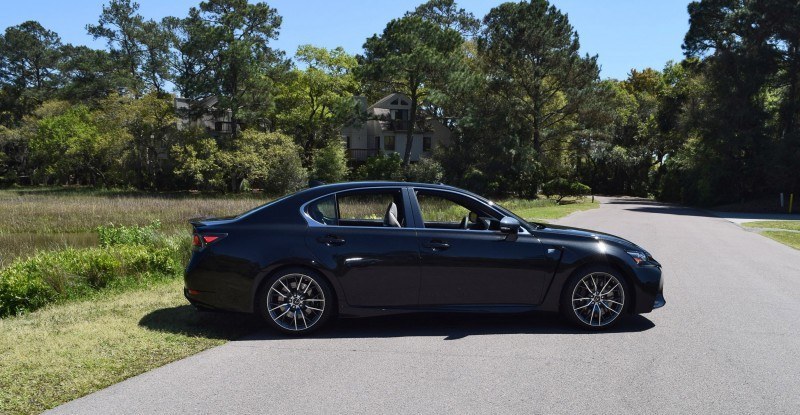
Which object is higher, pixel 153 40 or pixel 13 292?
pixel 153 40

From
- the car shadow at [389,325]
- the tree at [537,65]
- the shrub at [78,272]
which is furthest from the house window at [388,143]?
the car shadow at [389,325]

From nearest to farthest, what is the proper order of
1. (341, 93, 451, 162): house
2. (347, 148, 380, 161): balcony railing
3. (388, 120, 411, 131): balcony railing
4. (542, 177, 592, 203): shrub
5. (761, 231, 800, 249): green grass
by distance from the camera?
(761, 231, 800, 249): green grass
(542, 177, 592, 203): shrub
(341, 93, 451, 162): house
(388, 120, 411, 131): balcony railing
(347, 148, 380, 161): balcony railing

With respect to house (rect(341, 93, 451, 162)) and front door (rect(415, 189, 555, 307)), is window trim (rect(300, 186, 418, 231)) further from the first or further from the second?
house (rect(341, 93, 451, 162))

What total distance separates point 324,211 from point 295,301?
1.06 m

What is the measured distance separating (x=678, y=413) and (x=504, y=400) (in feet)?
4.10

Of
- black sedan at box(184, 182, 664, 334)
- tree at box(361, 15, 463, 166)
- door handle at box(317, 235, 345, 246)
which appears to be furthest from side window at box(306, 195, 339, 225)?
tree at box(361, 15, 463, 166)

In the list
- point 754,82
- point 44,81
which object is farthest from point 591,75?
point 44,81

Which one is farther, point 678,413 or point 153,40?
point 153,40

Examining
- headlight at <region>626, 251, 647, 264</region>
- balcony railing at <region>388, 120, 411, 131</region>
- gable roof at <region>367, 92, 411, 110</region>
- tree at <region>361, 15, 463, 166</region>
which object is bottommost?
headlight at <region>626, 251, 647, 264</region>

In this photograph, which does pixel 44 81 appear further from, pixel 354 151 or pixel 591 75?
pixel 591 75

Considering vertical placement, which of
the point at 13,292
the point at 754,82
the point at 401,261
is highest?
the point at 754,82

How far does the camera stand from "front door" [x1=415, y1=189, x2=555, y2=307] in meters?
6.76

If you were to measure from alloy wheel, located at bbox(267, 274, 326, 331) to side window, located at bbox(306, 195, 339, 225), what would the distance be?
69cm

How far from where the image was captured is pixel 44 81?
82.1 metres
